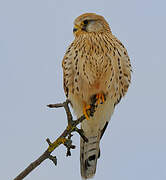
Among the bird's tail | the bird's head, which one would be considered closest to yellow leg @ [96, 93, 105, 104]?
the bird's tail

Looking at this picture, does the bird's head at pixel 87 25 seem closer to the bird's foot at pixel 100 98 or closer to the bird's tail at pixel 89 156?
the bird's foot at pixel 100 98

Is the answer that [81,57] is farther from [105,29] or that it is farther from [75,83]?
[105,29]

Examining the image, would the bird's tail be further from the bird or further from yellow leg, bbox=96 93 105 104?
yellow leg, bbox=96 93 105 104

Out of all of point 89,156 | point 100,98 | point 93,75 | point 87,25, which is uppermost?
point 87,25

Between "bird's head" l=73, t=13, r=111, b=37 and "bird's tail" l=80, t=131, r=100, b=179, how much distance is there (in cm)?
127

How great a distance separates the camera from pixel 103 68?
4.41m

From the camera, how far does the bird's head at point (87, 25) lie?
16.0 ft

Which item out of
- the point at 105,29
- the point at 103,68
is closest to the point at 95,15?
the point at 105,29

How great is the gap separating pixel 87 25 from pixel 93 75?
0.78m

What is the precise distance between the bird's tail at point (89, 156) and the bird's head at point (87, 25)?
127 centimetres

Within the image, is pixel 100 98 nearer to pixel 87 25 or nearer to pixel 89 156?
pixel 89 156

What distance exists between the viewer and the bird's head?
4.86m

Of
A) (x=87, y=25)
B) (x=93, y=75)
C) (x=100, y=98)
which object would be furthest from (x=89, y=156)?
(x=87, y=25)

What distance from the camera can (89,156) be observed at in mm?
4820
